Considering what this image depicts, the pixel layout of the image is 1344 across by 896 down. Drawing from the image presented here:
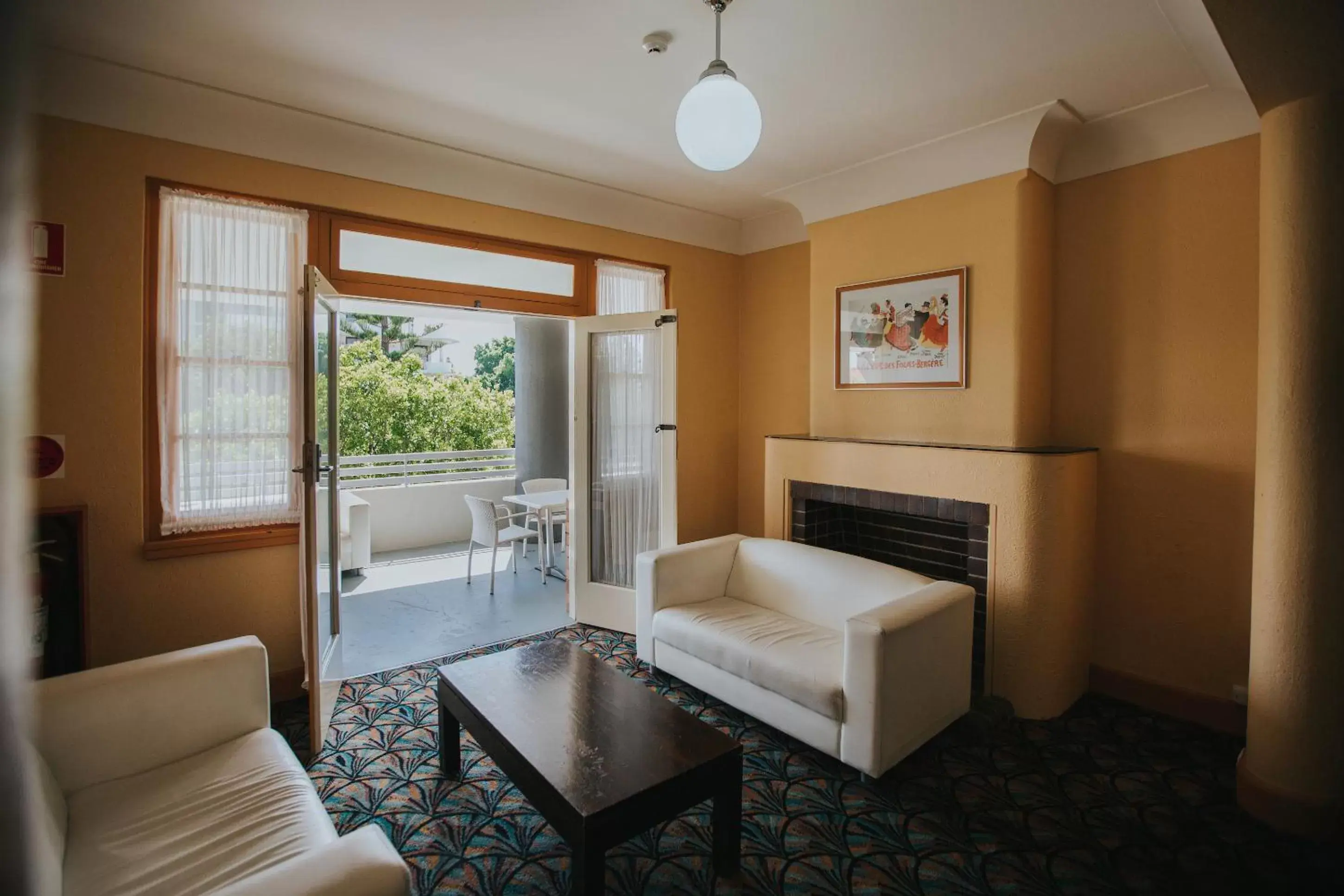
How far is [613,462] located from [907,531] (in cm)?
172

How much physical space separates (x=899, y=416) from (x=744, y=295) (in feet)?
5.60

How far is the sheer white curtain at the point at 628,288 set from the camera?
414 cm

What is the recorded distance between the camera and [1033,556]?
2.87m

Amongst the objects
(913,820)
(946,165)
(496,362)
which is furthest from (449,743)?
(496,362)

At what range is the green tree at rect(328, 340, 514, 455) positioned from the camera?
7.66 meters

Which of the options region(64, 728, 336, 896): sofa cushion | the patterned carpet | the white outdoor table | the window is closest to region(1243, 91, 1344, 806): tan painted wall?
the patterned carpet

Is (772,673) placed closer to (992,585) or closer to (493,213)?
(992,585)

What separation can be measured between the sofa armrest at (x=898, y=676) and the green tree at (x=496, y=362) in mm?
8421

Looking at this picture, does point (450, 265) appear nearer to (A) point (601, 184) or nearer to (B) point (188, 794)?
(A) point (601, 184)

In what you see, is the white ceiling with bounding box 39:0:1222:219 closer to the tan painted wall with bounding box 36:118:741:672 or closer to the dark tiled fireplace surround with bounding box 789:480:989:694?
the tan painted wall with bounding box 36:118:741:672

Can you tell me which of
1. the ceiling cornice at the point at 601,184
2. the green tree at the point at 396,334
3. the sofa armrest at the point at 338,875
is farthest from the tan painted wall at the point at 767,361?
the green tree at the point at 396,334

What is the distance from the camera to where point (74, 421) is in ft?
8.57

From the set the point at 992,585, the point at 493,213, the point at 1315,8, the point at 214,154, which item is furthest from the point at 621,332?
the point at 1315,8

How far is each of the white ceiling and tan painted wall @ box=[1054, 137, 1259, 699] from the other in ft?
1.46
